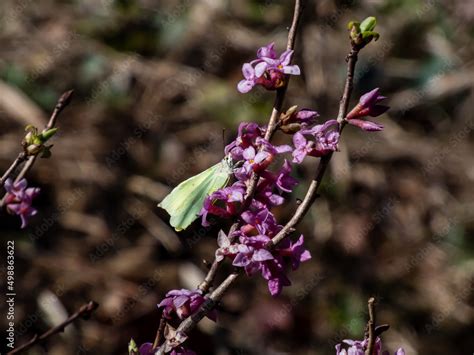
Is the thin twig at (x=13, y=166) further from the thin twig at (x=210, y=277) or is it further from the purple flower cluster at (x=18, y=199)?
the thin twig at (x=210, y=277)

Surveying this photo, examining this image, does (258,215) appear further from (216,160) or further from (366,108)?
(216,160)

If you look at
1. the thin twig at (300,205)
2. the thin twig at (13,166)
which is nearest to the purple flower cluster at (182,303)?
the thin twig at (300,205)

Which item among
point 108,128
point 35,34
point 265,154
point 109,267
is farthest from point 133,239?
point 265,154

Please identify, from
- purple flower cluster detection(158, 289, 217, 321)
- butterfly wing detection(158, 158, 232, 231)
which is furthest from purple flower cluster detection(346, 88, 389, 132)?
purple flower cluster detection(158, 289, 217, 321)

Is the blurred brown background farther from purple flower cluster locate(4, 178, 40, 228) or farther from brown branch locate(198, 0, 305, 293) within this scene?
brown branch locate(198, 0, 305, 293)

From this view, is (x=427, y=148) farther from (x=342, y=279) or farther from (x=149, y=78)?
(x=149, y=78)

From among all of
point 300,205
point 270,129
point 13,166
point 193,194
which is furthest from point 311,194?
point 13,166

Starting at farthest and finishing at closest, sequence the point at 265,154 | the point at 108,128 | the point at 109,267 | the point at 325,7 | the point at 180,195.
→ 1. the point at 325,7
2. the point at 108,128
3. the point at 109,267
4. the point at 180,195
5. the point at 265,154
